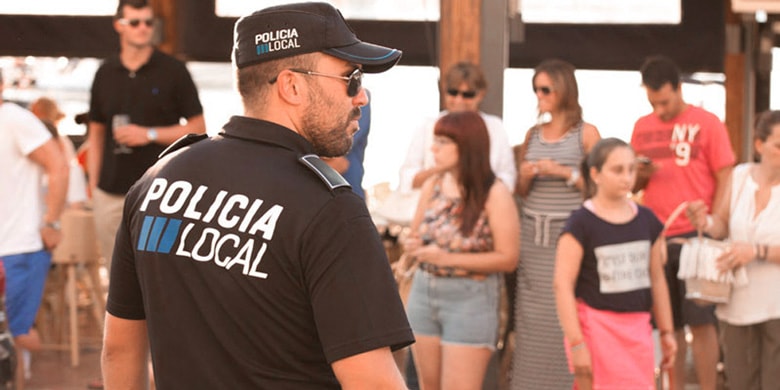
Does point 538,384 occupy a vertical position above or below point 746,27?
below

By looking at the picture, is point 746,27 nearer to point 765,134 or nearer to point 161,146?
point 765,134

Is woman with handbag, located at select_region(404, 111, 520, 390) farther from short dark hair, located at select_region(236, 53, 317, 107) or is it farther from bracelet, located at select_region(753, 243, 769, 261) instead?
short dark hair, located at select_region(236, 53, 317, 107)

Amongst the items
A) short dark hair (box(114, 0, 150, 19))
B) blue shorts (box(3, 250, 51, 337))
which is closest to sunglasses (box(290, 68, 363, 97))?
short dark hair (box(114, 0, 150, 19))

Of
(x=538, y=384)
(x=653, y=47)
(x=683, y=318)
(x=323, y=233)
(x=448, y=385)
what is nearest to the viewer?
(x=323, y=233)

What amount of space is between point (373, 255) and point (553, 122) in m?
4.14

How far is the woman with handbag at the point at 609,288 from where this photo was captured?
17.1 feet

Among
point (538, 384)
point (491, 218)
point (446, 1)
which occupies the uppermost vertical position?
point (446, 1)

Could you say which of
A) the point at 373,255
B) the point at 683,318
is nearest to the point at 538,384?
the point at 683,318

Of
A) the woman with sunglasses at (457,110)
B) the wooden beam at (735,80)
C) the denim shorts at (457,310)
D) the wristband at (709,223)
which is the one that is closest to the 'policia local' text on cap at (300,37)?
the denim shorts at (457,310)

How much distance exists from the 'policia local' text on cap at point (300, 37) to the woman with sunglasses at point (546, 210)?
3703 mm

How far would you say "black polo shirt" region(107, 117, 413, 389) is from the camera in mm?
2264

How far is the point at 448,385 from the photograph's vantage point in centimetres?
560

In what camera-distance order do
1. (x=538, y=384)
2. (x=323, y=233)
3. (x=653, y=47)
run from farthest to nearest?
1. (x=653, y=47)
2. (x=538, y=384)
3. (x=323, y=233)

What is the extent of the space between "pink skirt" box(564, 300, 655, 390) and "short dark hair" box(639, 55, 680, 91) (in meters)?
2.04
